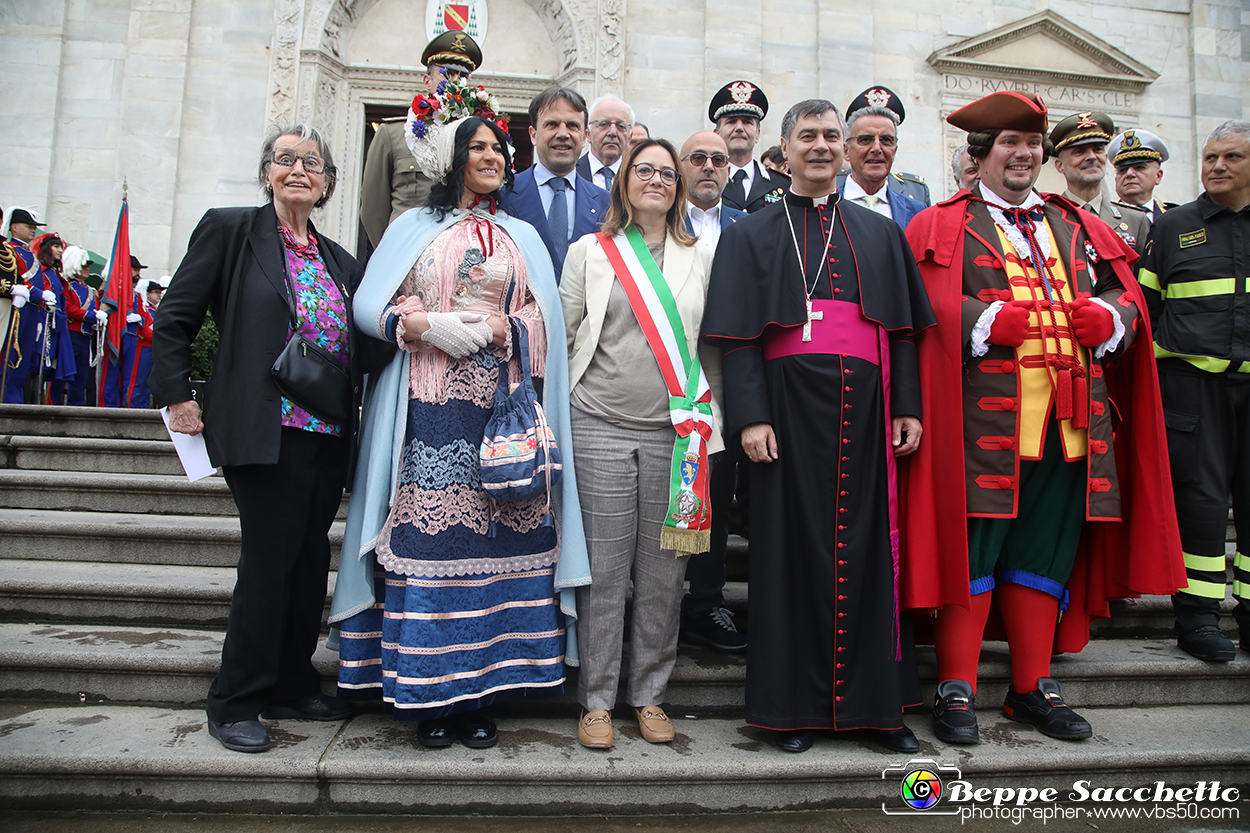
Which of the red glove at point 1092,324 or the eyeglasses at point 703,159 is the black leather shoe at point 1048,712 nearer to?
the red glove at point 1092,324

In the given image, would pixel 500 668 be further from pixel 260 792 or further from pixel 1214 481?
pixel 1214 481

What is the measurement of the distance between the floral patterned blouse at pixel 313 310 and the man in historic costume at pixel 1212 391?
3.73 meters

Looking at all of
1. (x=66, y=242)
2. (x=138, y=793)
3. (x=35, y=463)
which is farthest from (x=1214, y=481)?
(x=66, y=242)

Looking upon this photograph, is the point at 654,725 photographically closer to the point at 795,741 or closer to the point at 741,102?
the point at 795,741

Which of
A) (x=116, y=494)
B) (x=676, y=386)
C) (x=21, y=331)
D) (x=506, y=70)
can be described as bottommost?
(x=116, y=494)

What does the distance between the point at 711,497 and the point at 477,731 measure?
1399mm

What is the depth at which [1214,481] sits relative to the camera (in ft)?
11.8

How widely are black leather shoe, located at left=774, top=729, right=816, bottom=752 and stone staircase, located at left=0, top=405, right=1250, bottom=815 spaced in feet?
0.18

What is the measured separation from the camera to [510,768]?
2596 millimetres

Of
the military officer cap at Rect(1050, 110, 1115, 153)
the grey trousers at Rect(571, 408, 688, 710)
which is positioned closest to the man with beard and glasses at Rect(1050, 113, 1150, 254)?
the military officer cap at Rect(1050, 110, 1115, 153)

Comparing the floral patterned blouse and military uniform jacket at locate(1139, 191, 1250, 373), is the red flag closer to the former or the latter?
the floral patterned blouse

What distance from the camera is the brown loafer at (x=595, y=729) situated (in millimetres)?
2738

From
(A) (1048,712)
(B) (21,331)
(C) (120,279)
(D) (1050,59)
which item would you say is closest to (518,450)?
(A) (1048,712)

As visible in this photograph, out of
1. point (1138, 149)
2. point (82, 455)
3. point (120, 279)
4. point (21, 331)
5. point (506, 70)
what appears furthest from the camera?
point (506, 70)
